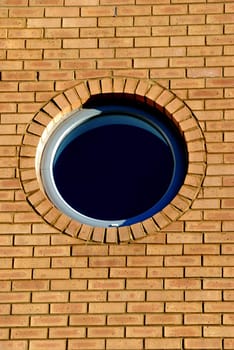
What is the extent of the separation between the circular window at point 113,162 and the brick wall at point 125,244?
201 mm

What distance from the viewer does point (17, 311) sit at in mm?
9203

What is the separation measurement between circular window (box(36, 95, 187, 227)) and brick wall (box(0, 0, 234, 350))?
201 mm

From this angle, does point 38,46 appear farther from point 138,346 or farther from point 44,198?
point 138,346

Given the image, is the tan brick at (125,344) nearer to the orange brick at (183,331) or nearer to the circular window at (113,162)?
the orange brick at (183,331)

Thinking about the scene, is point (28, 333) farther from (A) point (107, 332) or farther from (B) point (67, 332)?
(A) point (107, 332)

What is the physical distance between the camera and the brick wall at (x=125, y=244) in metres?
9.12

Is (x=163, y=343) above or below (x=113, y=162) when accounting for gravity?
below

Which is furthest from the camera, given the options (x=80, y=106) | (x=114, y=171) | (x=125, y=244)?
(x=80, y=106)

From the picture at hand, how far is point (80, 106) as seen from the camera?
999 centimetres

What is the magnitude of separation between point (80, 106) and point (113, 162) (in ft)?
1.48

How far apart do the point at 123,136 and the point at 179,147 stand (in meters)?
0.41

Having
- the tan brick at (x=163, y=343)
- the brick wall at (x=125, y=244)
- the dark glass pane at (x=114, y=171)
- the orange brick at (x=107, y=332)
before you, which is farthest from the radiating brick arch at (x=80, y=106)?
the tan brick at (x=163, y=343)

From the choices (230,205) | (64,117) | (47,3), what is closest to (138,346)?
(230,205)

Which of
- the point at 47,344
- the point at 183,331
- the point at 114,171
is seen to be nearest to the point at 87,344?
the point at 47,344
